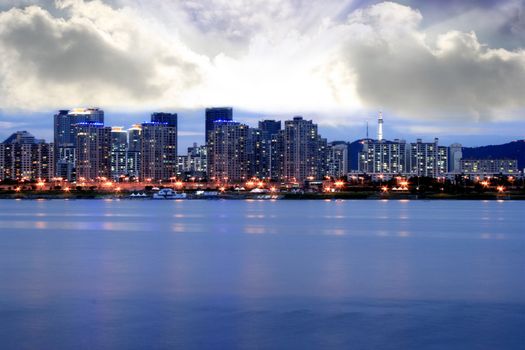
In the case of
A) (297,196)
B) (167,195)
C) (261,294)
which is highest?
(167,195)

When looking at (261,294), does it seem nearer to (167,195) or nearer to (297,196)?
(297,196)

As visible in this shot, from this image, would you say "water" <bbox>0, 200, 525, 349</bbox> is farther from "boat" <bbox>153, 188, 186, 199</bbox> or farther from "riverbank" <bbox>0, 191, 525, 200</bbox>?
"boat" <bbox>153, 188, 186, 199</bbox>

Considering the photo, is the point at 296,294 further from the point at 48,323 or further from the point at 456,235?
the point at 456,235

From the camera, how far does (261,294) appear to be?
2478 cm

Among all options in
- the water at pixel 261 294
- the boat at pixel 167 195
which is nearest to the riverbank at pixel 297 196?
the boat at pixel 167 195

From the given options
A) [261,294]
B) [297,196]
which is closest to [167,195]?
[297,196]

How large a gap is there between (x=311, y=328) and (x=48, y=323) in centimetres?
658

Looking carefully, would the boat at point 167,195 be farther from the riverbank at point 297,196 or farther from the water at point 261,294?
the water at point 261,294

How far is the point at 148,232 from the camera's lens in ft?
181

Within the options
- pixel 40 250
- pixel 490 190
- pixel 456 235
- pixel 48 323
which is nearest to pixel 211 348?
pixel 48 323

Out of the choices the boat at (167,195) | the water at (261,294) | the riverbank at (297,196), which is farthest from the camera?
the boat at (167,195)

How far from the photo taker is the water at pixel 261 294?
60.0 ft

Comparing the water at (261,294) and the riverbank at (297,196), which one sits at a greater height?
the riverbank at (297,196)

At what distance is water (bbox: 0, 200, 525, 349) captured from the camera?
18297 mm
